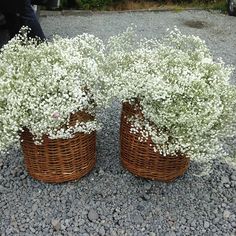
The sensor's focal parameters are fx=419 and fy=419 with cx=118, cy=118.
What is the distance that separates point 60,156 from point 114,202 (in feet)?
1.72

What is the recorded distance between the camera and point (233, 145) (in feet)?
12.7

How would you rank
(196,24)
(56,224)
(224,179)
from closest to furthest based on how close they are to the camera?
(56,224)
(224,179)
(196,24)

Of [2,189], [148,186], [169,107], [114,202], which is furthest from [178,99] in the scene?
[2,189]

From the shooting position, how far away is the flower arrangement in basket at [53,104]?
107 inches

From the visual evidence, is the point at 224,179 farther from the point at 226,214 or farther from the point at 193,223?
the point at 193,223

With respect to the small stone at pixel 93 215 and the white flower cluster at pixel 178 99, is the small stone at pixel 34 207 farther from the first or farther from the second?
the white flower cluster at pixel 178 99

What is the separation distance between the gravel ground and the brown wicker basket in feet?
0.39

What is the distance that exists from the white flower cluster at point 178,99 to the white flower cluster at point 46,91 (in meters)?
0.21

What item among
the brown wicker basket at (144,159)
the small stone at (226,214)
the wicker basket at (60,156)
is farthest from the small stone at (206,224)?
the wicker basket at (60,156)

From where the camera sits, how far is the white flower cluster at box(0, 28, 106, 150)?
8.87ft

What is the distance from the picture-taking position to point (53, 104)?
8.91ft

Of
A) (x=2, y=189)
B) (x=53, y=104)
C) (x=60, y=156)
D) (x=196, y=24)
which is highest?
(x=53, y=104)

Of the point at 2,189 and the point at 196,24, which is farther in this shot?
the point at 196,24

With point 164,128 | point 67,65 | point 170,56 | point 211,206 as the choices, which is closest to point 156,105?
point 164,128
